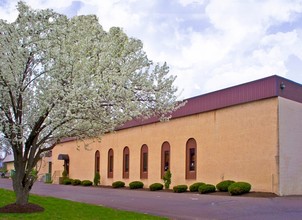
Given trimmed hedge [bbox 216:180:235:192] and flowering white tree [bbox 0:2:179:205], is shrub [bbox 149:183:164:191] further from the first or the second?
flowering white tree [bbox 0:2:179:205]

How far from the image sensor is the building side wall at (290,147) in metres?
25.5

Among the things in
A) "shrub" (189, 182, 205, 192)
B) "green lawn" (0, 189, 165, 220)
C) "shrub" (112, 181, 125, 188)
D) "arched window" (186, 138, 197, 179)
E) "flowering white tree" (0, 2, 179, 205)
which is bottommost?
"shrub" (112, 181, 125, 188)

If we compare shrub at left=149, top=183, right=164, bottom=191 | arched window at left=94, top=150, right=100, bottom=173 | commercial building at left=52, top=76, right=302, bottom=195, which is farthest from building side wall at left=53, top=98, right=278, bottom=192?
arched window at left=94, top=150, right=100, bottom=173

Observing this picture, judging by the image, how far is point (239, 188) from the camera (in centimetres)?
2530

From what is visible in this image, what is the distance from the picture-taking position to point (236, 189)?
2527cm

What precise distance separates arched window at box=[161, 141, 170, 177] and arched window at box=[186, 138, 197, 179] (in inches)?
105

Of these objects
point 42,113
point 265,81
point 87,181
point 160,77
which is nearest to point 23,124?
point 42,113

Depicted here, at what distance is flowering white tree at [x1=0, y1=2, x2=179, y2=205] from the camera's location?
1349 cm

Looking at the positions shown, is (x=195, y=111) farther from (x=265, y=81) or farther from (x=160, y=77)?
(x=160, y=77)

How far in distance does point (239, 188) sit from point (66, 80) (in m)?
14.8

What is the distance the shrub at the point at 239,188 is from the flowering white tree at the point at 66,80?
1137 cm

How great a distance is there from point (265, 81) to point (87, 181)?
24.5 m

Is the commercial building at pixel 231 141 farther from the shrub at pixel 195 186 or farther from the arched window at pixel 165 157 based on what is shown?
the shrub at pixel 195 186

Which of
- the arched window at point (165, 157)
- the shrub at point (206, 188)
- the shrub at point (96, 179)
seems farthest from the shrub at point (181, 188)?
the shrub at point (96, 179)
